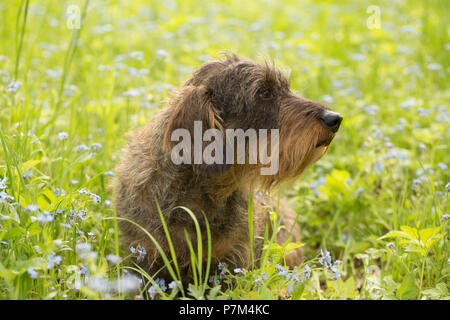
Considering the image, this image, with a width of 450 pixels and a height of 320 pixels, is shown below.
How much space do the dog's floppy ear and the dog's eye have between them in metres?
Answer: 0.34

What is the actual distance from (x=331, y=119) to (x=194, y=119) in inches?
31.9

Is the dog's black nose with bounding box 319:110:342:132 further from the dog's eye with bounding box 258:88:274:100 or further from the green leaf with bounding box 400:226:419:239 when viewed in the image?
Answer: the green leaf with bounding box 400:226:419:239

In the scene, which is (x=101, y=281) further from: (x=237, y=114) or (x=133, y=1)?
(x=133, y=1)

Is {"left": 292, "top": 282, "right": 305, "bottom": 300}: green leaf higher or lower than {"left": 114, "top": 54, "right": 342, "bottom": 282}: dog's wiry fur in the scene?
lower

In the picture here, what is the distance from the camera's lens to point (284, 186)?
3.49 metres

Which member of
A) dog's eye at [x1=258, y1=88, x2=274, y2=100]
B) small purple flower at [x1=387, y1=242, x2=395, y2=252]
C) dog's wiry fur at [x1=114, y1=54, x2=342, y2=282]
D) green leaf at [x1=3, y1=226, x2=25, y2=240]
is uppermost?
dog's eye at [x1=258, y1=88, x2=274, y2=100]

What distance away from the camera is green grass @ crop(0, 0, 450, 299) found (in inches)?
108

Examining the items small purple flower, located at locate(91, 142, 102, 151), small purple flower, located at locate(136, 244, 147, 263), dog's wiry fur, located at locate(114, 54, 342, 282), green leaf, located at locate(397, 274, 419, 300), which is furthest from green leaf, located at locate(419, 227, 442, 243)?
small purple flower, located at locate(91, 142, 102, 151)

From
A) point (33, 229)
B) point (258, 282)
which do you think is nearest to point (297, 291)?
point (258, 282)

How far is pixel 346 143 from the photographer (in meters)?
5.05

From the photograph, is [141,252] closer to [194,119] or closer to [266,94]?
[194,119]

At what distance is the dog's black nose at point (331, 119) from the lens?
10.1 feet
